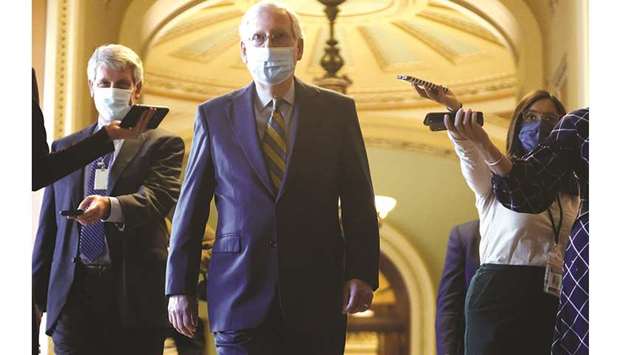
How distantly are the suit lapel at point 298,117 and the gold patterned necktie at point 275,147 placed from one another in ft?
0.12

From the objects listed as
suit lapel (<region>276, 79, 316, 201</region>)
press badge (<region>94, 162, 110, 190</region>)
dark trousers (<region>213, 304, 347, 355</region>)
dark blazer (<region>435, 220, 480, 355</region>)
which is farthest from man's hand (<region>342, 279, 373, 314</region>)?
dark blazer (<region>435, 220, 480, 355</region>)

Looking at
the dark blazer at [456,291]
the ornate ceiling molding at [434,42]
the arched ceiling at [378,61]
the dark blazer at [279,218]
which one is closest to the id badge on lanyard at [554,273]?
the dark blazer at [279,218]

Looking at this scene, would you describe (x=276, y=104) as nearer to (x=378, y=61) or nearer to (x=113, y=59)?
(x=113, y=59)

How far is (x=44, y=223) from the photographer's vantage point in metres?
4.48

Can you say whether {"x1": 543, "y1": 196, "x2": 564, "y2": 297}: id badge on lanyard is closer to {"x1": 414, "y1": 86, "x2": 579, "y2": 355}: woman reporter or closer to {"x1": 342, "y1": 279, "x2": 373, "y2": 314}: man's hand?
{"x1": 414, "y1": 86, "x2": 579, "y2": 355}: woman reporter

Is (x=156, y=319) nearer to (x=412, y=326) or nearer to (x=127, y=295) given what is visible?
(x=127, y=295)

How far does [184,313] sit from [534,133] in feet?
4.81

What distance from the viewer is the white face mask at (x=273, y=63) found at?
3.74 m

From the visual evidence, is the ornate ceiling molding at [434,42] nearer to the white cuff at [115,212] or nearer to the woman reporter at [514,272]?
the woman reporter at [514,272]

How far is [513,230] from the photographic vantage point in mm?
4184

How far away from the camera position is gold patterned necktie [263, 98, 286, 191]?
3.70 m

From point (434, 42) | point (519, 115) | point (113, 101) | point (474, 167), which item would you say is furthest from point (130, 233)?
point (434, 42)
